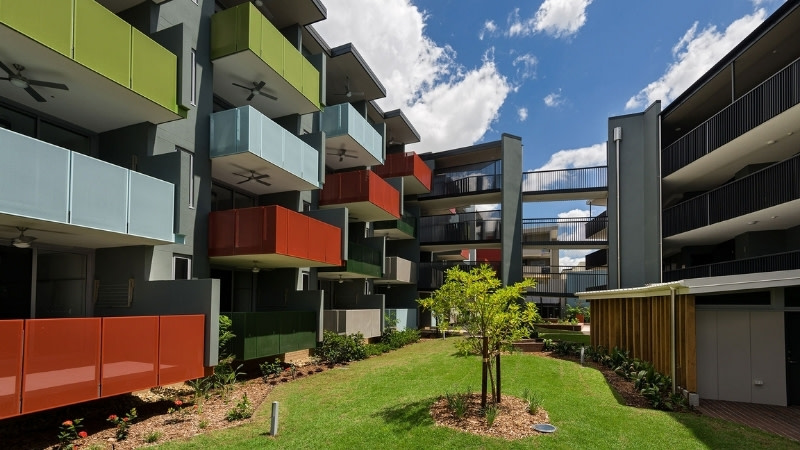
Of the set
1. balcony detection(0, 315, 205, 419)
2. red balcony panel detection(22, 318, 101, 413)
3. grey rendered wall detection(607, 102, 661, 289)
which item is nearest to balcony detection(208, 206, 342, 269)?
balcony detection(0, 315, 205, 419)

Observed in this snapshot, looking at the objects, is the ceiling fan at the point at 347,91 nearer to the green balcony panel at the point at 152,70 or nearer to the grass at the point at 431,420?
the green balcony panel at the point at 152,70

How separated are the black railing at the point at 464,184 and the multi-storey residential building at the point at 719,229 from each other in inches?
305

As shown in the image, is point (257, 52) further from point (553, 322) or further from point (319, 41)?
point (553, 322)

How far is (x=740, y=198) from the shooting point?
55.0 ft

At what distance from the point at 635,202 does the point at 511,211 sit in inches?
310

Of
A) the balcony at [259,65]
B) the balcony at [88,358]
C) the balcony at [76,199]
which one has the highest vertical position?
the balcony at [259,65]

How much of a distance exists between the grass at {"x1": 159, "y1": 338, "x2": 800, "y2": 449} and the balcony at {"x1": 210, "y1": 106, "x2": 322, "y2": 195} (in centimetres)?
735

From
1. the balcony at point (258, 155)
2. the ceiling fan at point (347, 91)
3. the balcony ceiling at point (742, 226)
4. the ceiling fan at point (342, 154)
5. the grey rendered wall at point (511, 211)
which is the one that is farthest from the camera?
the grey rendered wall at point (511, 211)

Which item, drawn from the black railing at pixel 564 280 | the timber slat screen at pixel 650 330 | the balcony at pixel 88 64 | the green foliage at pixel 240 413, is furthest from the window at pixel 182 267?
the black railing at pixel 564 280

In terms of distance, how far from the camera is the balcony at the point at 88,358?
24.7ft

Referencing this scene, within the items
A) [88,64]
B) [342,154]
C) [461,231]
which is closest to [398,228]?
[461,231]

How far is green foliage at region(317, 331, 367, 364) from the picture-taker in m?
18.3

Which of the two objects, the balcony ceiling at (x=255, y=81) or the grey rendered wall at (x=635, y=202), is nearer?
the balcony ceiling at (x=255, y=81)

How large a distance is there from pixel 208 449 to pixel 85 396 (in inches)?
104
